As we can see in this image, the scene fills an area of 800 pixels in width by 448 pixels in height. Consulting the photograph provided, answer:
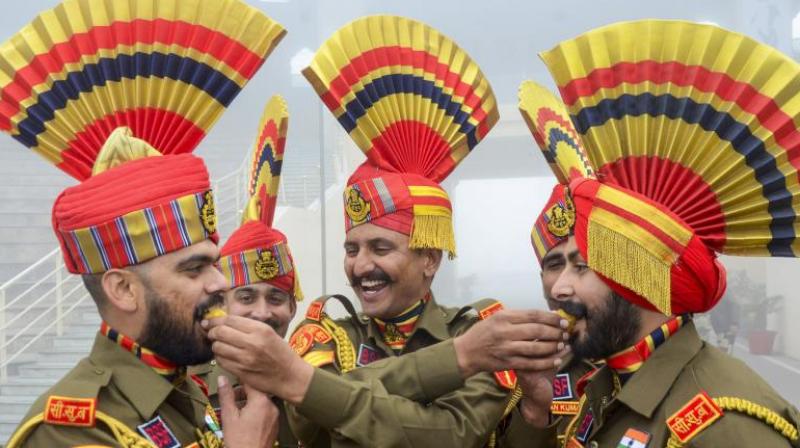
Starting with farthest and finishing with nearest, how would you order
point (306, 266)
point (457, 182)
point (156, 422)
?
point (457, 182) → point (306, 266) → point (156, 422)

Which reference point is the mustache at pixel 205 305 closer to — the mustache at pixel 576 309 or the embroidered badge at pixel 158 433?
the embroidered badge at pixel 158 433

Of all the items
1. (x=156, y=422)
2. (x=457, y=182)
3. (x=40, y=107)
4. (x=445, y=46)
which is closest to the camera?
(x=156, y=422)

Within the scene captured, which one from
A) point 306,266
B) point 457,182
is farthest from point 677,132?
point 457,182

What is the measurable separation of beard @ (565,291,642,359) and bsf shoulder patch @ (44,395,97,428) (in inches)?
47.5

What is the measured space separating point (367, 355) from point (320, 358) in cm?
22

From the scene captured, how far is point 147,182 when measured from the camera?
1971mm

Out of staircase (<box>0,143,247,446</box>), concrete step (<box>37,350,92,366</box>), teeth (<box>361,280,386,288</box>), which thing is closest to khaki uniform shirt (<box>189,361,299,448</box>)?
teeth (<box>361,280,386,288</box>)

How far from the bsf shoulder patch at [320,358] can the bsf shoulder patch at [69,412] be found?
3.57 feet

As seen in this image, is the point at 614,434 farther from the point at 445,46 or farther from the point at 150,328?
the point at 445,46

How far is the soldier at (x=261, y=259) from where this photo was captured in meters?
3.43

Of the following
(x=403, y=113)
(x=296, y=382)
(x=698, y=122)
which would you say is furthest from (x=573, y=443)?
(x=403, y=113)

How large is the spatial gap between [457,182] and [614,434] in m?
5.72

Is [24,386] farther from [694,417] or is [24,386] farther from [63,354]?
[694,417]

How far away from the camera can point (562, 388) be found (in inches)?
121
